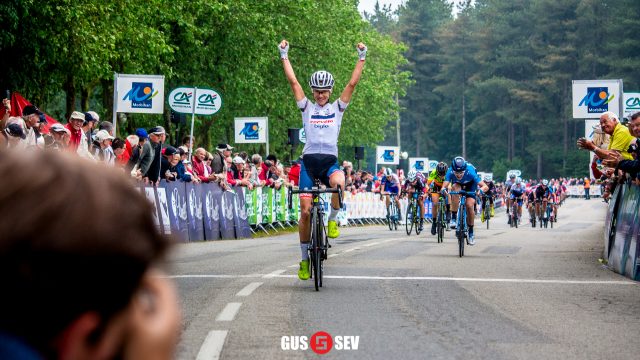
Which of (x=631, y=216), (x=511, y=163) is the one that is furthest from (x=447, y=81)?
(x=631, y=216)

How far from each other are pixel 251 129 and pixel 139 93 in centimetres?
1189

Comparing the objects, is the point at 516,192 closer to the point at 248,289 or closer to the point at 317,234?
the point at 317,234

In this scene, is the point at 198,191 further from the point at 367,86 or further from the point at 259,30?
the point at 367,86

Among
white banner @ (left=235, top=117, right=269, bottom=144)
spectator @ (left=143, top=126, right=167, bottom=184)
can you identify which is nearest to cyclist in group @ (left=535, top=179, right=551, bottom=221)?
white banner @ (left=235, top=117, right=269, bottom=144)

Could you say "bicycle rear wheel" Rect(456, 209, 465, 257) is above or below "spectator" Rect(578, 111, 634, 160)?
below

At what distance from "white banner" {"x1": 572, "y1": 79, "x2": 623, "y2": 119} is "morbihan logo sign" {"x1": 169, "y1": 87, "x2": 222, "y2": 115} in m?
9.31

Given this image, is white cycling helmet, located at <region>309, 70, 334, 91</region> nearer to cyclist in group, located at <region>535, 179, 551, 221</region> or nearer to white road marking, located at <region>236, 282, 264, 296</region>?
white road marking, located at <region>236, 282, 264, 296</region>

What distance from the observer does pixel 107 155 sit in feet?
59.8

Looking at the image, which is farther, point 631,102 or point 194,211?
point 631,102

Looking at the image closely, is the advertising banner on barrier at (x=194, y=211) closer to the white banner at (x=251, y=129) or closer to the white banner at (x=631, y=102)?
the white banner at (x=251, y=129)

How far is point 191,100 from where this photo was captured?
28594 mm

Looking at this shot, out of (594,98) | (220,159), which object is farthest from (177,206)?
(594,98)

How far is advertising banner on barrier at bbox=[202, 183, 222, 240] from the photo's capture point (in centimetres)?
2380

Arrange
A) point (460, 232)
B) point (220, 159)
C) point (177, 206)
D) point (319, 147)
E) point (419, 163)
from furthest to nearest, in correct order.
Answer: point (419, 163)
point (220, 159)
point (177, 206)
point (460, 232)
point (319, 147)
